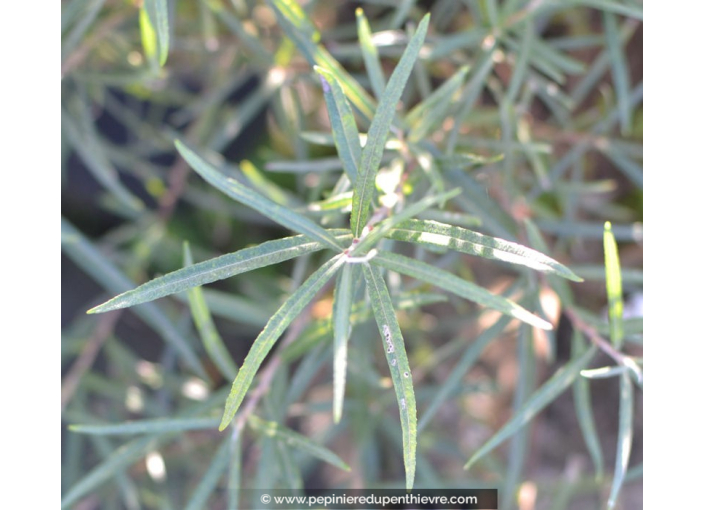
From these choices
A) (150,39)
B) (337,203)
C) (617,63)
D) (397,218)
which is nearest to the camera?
(397,218)

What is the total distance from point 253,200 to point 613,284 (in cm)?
24

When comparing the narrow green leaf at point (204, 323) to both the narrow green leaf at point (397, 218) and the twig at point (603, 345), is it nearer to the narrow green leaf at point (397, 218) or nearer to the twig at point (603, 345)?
the narrow green leaf at point (397, 218)

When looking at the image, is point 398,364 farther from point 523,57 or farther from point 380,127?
point 523,57

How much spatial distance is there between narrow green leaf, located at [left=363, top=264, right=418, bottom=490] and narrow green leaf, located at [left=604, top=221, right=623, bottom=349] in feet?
0.42

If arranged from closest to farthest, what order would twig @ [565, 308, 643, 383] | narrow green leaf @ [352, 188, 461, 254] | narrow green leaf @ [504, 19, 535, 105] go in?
narrow green leaf @ [352, 188, 461, 254] < twig @ [565, 308, 643, 383] < narrow green leaf @ [504, 19, 535, 105]

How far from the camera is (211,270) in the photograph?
0.31 meters

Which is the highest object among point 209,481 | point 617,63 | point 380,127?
point 617,63

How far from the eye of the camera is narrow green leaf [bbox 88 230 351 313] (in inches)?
11.6

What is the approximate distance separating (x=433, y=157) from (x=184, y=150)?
228 millimetres

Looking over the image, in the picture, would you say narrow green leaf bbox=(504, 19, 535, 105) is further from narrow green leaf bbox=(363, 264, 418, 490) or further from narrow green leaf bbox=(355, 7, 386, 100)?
narrow green leaf bbox=(363, 264, 418, 490)

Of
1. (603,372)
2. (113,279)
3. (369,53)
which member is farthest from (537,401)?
(113,279)

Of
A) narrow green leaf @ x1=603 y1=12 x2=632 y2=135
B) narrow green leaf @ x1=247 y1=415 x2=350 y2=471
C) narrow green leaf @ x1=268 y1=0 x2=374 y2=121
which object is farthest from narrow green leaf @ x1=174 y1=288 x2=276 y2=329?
narrow green leaf @ x1=603 y1=12 x2=632 y2=135
